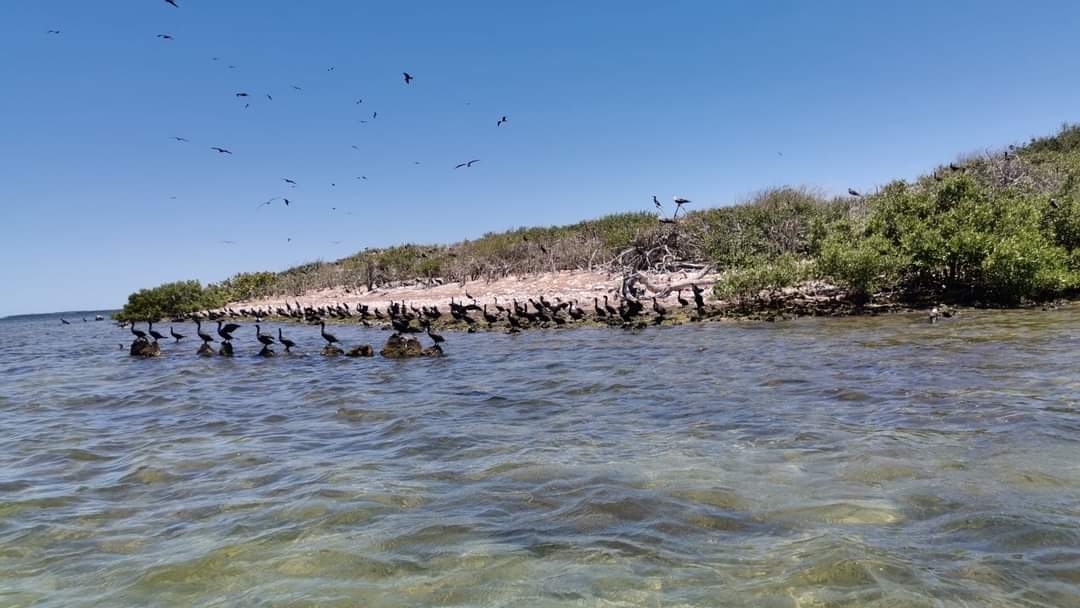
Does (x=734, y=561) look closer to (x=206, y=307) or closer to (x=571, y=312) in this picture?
(x=571, y=312)

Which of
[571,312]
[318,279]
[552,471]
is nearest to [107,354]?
[571,312]

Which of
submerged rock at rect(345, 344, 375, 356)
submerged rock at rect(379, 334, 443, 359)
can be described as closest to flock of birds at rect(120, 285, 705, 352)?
submerged rock at rect(379, 334, 443, 359)

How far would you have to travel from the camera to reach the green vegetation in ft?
69.4

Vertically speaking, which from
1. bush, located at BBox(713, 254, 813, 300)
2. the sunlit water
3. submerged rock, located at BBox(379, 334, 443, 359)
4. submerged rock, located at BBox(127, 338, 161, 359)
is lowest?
the sunlit water

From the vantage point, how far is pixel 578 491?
6293 millimetres

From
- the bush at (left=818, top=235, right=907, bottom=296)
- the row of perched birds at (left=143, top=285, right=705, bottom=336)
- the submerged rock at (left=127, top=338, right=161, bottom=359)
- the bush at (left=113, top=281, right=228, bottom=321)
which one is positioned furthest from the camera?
the bush at (left=113, top=281, right=228, bottom=321)

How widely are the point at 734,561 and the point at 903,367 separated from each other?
30.4ft

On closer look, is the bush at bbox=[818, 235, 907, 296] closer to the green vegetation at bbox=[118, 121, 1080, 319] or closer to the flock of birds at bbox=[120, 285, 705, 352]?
the green vegetation at bbox=[118, 121, 1080, 319]

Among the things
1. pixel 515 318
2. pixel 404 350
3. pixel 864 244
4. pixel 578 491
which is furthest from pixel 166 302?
pixel 578 491

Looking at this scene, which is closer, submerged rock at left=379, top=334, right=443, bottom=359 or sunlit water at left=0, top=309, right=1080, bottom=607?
sunlit water at left=0, top=309, right=1080, bottom=607

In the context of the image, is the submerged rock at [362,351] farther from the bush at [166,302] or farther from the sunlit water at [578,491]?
the bush at [166,302]

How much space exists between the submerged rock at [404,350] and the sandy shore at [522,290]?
12.5 m

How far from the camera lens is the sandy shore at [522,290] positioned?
31906 mm

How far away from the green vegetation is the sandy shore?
1096mm
